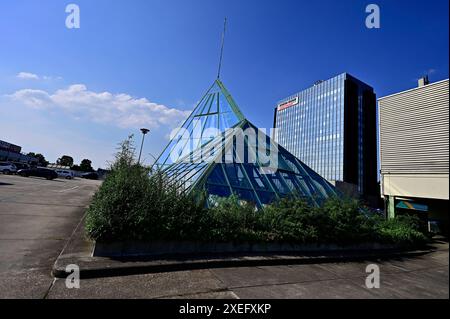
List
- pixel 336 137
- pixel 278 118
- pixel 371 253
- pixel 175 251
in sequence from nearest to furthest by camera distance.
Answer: pixel 175 251 < pixel 371 253 < pixel 336 137 < pixel 278 118

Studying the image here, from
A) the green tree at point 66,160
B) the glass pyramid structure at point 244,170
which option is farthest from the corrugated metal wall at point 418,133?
the green tree at point 66,160

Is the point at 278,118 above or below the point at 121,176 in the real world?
above

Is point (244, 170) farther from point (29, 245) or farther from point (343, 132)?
point (343, 132)

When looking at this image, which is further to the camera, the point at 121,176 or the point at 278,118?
the point at 278,118

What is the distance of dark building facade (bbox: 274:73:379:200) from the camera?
73.4 meters

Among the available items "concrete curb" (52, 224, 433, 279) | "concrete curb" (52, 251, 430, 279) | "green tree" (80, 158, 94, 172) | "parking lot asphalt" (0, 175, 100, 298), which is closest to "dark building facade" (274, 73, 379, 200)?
"concrete curb" (52, 224, 433, 279)

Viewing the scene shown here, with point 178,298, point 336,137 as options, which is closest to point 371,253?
point 178,298

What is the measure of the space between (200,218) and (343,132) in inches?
2909

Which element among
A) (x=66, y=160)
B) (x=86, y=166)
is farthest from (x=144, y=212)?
(x=66, y=160)

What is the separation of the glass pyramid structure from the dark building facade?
2377 inches

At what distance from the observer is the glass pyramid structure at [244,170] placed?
10344 mm
